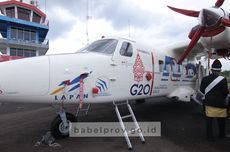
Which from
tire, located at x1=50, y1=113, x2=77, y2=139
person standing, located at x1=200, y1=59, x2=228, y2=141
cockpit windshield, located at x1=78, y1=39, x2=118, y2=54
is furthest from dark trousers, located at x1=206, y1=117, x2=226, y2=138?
tire, located at x1=50, y1=113, x2=77, y2=139

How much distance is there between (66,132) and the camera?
5219mm

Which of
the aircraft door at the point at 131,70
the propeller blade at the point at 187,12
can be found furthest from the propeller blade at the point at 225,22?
the aircraft door at the point at 131,70

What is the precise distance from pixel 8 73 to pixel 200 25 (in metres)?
5.41

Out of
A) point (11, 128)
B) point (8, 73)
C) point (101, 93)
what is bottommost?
point (11, 128)

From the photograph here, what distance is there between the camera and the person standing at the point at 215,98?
203 inches

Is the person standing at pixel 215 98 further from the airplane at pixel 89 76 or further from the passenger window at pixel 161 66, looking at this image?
the passenger window at pixel 161 66

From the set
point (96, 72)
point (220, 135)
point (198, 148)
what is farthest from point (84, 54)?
point (220, 135)

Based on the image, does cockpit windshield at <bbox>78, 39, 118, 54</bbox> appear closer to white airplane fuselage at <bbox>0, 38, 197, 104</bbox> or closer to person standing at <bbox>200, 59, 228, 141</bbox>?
white airplane fuselage at <bbox>0, 38, 197, 104</bbox>

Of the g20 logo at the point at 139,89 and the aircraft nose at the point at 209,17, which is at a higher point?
the aircraft nose at the point at 209,17

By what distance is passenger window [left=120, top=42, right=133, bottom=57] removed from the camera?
→ 18.9ft

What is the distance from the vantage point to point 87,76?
15.9 ft

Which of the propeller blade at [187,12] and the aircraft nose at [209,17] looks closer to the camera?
the aircraft nose at [209,17]

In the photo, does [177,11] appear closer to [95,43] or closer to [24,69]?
[95,43]

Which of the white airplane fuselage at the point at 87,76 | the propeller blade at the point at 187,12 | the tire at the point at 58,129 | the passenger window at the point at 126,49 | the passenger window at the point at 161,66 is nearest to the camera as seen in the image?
the white airplane fuselage at the point at 87,76
